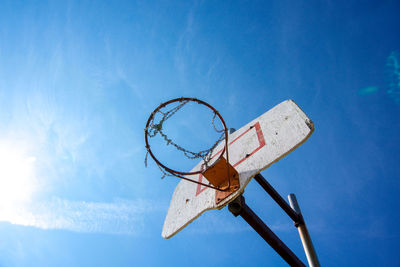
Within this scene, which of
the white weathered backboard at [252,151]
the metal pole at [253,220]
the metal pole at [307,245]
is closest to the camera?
the white weathered backboard at [252,151]

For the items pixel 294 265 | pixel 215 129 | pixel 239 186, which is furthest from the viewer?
pixel 215 129

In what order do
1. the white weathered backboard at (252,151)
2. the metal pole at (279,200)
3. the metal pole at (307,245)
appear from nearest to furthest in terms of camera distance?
the white weathered backboard at (252,151), the metal pole at (307,245), the metal pole at (279,200)

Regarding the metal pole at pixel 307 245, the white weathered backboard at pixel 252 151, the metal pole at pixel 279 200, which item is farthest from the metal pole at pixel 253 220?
the metal pole at pixel 279 200

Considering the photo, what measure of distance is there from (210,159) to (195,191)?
448mm

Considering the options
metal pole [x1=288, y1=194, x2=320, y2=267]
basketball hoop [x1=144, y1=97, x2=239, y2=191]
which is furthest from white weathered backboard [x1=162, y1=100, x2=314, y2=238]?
metal pole [x1=288, y1=194, x2=320, y2=267]

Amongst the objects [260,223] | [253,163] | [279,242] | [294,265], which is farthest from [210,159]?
[294,265]

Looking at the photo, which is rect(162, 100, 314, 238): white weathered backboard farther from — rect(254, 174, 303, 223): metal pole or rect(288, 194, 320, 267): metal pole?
rect(288, 194, 320, 267): metal pole

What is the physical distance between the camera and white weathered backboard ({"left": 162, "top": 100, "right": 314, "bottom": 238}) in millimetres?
2301

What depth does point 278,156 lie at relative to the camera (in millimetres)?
2244

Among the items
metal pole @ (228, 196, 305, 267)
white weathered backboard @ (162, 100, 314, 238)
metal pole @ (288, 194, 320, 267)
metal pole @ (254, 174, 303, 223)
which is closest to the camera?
white weathered backboard @ (162, 100, 314, 238)

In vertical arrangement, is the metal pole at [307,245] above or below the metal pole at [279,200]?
below

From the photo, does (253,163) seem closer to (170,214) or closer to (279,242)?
(279,242)

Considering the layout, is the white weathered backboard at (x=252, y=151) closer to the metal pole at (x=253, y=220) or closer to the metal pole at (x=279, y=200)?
the metal pole at (x=253, y=220)

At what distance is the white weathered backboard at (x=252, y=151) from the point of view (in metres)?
2.30
